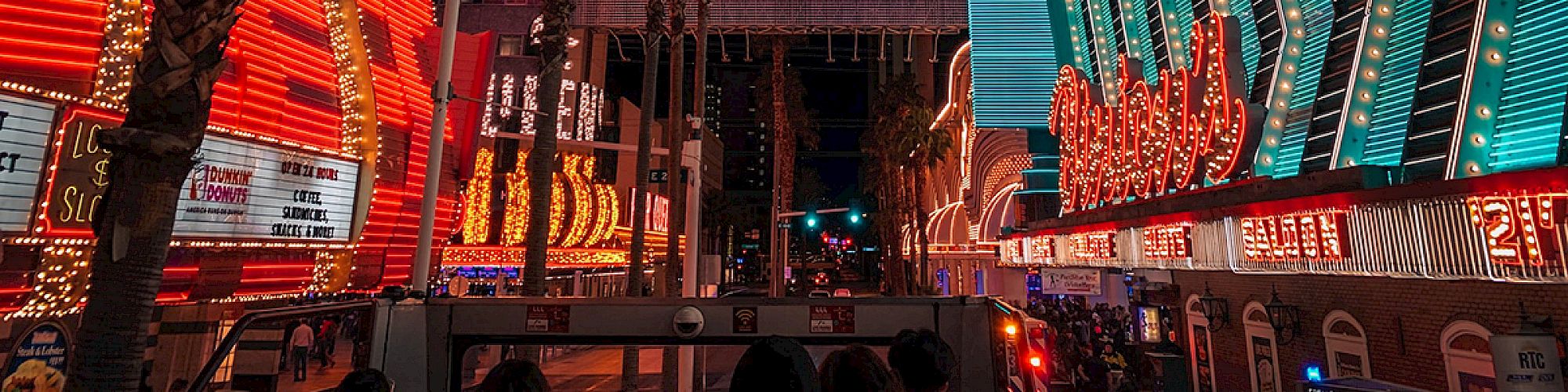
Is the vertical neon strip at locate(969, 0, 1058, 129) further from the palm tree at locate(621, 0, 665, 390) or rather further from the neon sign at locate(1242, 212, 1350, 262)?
the neon sign at locate(1242, 212, 1350, 262)

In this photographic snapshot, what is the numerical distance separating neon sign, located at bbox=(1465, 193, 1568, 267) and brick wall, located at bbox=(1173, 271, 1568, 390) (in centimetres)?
165

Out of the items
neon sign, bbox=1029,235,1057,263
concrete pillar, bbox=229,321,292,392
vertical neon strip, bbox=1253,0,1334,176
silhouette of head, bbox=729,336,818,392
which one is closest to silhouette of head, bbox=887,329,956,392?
silhouette of head, bbox=729,336,818,392

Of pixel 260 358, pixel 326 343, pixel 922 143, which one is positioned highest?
pixel 922 143

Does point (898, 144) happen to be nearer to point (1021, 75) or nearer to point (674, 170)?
point (1021, 75)

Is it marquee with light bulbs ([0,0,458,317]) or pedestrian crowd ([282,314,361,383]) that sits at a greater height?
marquee with light bulbs ([0,0,458,317])

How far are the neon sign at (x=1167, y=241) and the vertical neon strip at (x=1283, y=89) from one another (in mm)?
1512

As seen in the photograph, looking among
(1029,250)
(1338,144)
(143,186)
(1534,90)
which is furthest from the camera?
(1029,250)

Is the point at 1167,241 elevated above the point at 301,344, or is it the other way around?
the point at 1167,241

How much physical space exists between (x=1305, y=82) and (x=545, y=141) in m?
13.0

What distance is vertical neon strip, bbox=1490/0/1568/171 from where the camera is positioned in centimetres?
765

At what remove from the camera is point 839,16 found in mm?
31625

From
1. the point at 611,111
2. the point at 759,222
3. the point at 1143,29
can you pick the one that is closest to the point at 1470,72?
the point at 1143,29

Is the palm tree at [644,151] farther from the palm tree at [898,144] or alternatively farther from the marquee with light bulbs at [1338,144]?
the palm tree at [898,144]

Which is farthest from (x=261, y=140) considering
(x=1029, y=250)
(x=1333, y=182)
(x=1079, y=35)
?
(x=1079, y=35)
